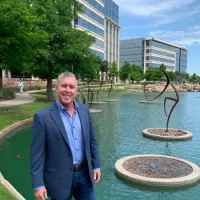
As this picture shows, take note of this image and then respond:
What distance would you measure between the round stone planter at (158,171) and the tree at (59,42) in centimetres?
1563

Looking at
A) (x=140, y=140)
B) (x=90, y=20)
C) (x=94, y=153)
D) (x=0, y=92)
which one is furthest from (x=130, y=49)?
(x=94, y=153)

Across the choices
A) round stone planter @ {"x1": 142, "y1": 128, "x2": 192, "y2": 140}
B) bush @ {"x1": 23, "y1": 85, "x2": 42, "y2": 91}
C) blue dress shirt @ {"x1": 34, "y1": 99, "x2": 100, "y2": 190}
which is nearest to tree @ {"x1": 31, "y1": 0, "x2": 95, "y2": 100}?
round stone planter @ {"x1": 142, "y1": 128, "x2": 192, "y2": 140}

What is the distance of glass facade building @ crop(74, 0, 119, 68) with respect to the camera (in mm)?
74750

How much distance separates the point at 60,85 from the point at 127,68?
9180 centimetres

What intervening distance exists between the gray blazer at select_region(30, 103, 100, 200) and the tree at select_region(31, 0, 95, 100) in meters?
19.9

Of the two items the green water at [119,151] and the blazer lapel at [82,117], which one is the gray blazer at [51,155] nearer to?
the blazer lapel at [82,117]

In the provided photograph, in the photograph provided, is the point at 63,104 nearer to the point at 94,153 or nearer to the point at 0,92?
the point at 94,153

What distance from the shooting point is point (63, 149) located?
131 inches

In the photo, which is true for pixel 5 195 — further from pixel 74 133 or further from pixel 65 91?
pixel 65 91

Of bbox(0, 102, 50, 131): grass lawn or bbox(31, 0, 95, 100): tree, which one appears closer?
bbox(0, 102, 50, 131): grass lawn

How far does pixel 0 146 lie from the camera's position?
11.3 meters

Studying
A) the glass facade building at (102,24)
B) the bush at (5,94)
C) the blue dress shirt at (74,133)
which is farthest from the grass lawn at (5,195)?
the glass facade building at (102,24)

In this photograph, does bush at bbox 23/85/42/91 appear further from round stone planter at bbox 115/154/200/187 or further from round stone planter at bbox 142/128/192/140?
round stone planter at bbox 115/154/200/187

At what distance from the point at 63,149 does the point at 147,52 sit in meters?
140
